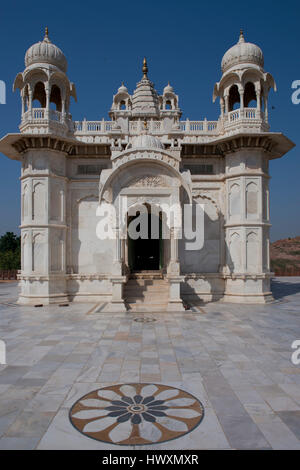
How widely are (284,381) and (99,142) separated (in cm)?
1377

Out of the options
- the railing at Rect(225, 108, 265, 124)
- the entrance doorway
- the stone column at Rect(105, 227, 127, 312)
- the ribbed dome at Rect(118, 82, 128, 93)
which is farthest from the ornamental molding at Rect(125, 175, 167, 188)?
the ribbed dome at Rect(118, 82, 128, 93)

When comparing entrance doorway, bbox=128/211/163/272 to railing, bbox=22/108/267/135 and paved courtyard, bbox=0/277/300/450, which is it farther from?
paved courtyard, bbox=0/277/300/450

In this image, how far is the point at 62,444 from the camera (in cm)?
428

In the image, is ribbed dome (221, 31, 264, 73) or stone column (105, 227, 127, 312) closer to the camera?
stone column (105, 227, 127, 312)

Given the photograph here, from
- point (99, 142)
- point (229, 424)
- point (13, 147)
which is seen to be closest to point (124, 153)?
point (99, 142)

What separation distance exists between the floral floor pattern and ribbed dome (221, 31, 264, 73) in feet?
51.5

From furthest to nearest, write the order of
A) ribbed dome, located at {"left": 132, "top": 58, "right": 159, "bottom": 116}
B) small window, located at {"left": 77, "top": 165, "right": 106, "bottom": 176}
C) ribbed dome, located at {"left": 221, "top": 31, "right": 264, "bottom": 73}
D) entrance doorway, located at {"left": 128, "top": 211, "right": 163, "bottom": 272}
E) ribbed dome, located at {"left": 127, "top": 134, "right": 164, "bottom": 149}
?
1. ribbed dome, located at {"left": 132, "top": 58, "right": 159, "bottom": 116}
2. entrance doorway, located at {"left": 128, "top": 211, "right": 163, "bottom": 272}
3. small window, located at {"left": 77, "top": 165, "right": 106, "bottom": 176}
4. ribbed dome, located at {"left": 221, "top": 31, "right": 264, "bottom": 73}
5. ribbed dome, located at {"left": 127, "top": 134, "right": 164, "bottom": 149}

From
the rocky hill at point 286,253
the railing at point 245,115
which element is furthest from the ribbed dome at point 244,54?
the rocky hill at point 286,253

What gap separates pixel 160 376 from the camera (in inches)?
264

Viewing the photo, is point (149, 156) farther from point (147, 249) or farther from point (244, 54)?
point (147, 249)

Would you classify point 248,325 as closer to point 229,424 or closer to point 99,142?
point 229,424

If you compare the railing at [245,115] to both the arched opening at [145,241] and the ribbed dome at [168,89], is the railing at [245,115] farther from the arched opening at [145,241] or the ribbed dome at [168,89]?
the ribbed dome at [168,89]

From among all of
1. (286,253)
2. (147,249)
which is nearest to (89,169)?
(147,249)

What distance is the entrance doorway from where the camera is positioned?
62.6 ft
